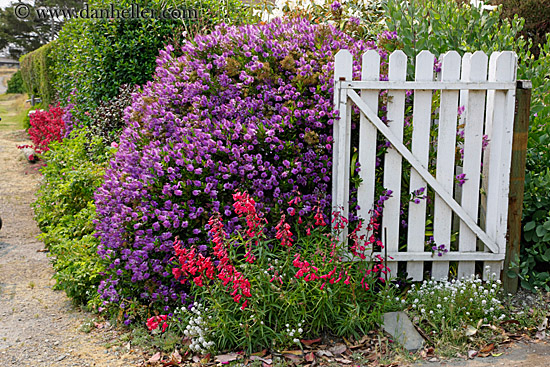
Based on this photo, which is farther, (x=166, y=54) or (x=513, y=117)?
(x=166, y=54)

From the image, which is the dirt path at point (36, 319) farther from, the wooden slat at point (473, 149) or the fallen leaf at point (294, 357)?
the wooden slat at point (473, 149)

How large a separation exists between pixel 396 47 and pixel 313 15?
5.56 ft

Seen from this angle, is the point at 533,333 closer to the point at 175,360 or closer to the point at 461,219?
the point at 461,219

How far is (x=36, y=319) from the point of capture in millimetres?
3863

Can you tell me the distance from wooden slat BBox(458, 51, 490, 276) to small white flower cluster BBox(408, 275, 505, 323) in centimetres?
31

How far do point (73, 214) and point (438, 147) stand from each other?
3.73m

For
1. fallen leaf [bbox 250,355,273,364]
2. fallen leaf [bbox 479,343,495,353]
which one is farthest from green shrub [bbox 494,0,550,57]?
fallen leaf [bbox 250,355,273,364]

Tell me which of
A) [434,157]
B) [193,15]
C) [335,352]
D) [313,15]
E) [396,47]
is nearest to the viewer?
[335,352]

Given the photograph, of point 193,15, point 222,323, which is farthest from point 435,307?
point 193,15

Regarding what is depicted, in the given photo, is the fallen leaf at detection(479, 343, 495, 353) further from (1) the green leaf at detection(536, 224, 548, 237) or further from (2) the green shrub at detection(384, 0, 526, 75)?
(2) the green shrub at detection(384, 0, 526, 75)

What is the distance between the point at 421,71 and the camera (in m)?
3.49

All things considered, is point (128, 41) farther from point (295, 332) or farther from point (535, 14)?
point (535, 14)

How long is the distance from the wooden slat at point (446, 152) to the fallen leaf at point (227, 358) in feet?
5.09

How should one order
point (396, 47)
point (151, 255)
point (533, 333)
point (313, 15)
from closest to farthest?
1. point (533, 333)
2. point (151, 255)
3. point (396, 47)
4. point (313, 15)
